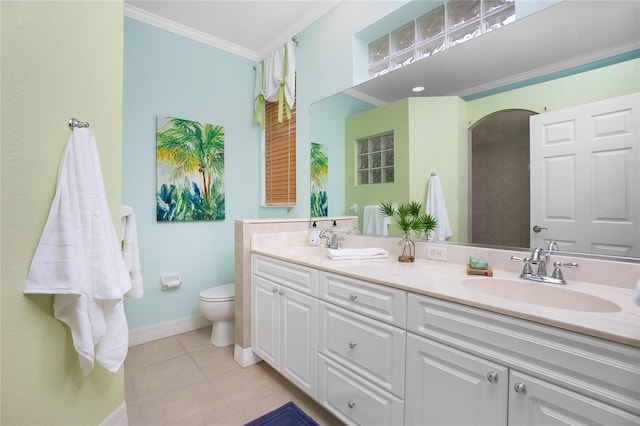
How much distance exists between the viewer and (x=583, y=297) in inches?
40.8

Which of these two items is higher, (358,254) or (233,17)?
(233,17)

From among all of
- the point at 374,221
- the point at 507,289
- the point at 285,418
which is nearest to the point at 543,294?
the point at 507,289

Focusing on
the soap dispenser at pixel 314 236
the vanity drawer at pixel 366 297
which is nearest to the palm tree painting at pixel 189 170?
the soap dispenser at pixel 314 236

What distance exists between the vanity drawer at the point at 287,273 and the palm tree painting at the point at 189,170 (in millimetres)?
1020

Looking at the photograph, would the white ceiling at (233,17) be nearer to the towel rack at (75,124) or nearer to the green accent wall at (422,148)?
the green accent wall at (422,148)

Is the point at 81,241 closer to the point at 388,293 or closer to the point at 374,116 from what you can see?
the point at 388,293

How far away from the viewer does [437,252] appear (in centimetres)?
162

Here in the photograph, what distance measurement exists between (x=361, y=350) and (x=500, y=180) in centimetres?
107

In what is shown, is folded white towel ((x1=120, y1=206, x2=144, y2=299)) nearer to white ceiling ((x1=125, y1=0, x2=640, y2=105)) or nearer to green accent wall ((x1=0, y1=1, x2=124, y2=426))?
green accent wall ((x1=0, y1=1, x2=124, y2=426))

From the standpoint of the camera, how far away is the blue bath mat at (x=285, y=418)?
1.53 m

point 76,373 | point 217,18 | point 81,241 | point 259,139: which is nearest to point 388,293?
point 81,241

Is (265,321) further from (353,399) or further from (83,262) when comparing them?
(83,262)

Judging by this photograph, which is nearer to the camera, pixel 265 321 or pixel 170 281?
pixel 265 321

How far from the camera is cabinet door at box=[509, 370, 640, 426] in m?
0.71
